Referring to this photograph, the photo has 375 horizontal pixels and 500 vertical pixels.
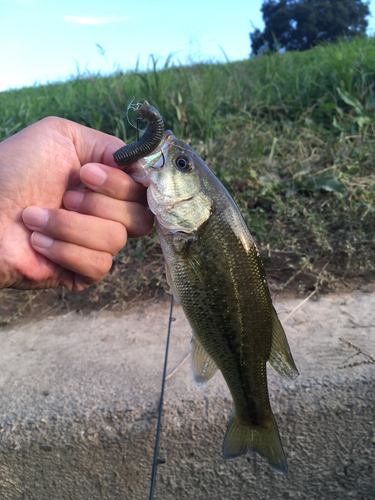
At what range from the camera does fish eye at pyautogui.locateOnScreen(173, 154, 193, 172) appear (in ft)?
4.16

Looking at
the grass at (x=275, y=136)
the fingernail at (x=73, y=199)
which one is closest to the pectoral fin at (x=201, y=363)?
the fingernail at (x=73, y=199)

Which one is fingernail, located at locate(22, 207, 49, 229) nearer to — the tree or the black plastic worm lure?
the black plastic worm lure

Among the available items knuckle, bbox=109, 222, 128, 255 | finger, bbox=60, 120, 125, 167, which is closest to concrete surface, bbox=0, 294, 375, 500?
knuckle, bbox=109, 222, 128, 255

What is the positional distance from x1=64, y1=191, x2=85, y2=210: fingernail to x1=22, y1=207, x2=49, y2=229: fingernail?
9 cm

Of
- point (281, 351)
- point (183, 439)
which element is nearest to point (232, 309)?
point (281, 351)

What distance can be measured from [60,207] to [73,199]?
0.56 feet

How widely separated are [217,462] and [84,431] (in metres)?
0.65

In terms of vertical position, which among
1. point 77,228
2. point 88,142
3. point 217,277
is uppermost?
point 88,142

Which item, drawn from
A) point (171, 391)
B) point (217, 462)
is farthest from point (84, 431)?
point (217, 462)

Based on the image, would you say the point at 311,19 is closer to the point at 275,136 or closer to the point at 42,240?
the point at 275,136

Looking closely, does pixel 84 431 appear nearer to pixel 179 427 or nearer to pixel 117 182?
pixel 179 427

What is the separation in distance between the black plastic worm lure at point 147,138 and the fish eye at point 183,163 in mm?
83

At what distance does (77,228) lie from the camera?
1497 mm

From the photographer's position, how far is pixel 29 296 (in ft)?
9.74
